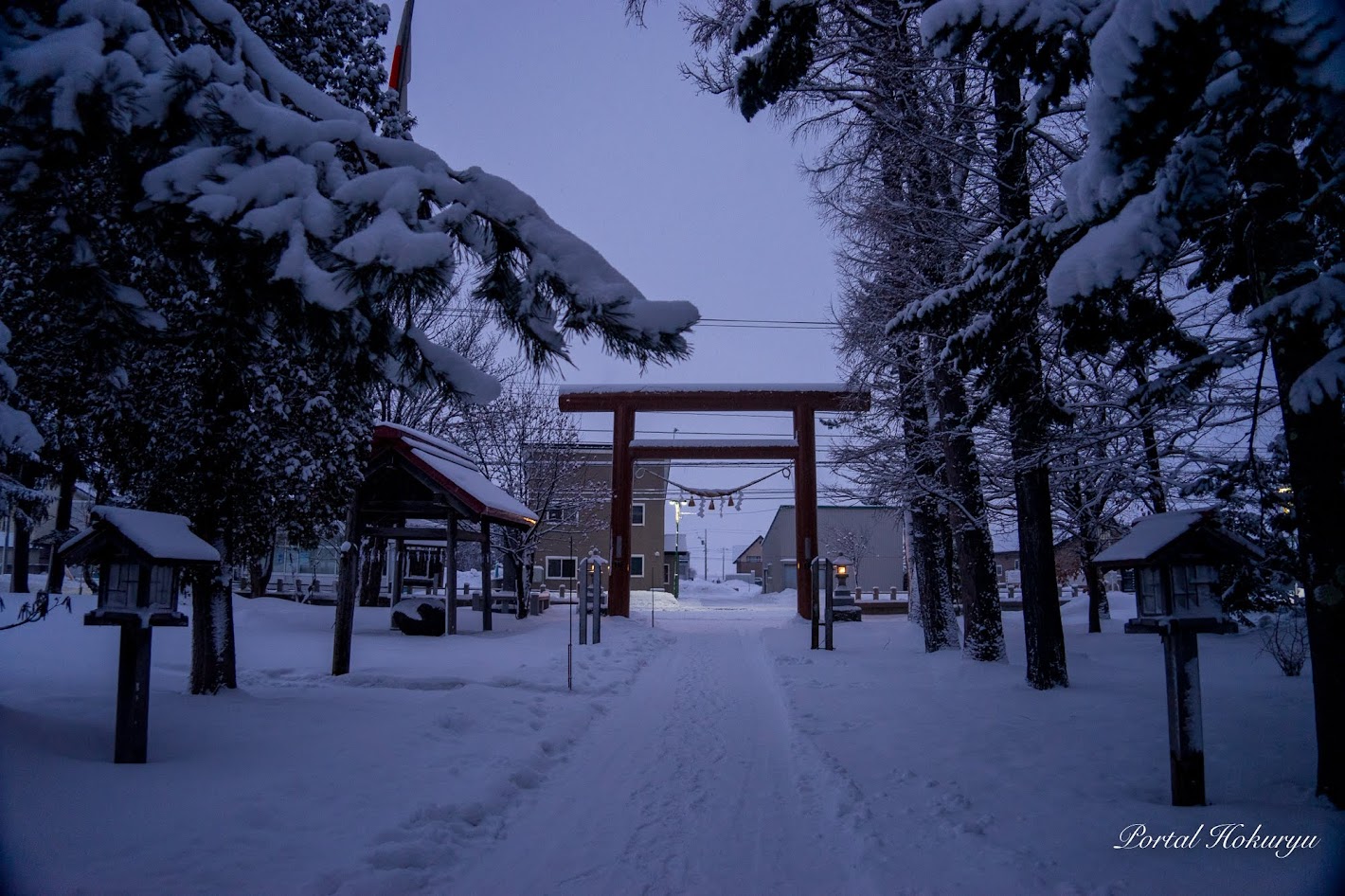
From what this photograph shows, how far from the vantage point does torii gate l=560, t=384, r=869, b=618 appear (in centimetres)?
2312

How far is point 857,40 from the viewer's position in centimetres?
872

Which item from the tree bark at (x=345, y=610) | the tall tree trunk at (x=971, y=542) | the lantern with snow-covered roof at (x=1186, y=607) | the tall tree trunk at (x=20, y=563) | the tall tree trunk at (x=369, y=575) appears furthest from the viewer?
the tall tree trunk at (x=369, y=575)

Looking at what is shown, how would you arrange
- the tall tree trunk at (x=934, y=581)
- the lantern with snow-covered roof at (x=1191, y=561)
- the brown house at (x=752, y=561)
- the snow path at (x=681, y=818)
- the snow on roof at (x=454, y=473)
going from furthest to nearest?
the brown house at (x=752, y=561) → the snow on roof at (x=454, y=473) → the tall tree trunk at (x=934, y=581) → the lantern with snow-covered roof at (x=1191, y=561) → the snow path at (x=681, y=818)

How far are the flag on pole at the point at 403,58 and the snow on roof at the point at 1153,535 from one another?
7864 mm

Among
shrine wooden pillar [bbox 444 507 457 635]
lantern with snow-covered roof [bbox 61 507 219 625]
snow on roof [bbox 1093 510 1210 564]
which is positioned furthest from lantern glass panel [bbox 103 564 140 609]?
shrine wooden pillar [bbox 444 507 457 635]

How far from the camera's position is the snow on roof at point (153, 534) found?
493 cm

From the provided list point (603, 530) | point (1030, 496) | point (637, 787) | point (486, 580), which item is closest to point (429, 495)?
point (486, 580)

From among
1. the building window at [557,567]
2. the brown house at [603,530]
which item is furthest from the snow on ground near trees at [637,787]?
the building window at [557,567]

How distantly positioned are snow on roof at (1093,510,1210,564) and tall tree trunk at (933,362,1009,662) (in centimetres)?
607

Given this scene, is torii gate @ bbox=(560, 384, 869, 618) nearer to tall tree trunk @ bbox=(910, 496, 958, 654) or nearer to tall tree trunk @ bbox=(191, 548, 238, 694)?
tall tree trunk @ bbox=(910, 496, 958, 654)

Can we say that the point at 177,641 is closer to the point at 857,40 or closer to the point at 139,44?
the point at 139,44

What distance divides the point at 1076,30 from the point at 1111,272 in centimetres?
164

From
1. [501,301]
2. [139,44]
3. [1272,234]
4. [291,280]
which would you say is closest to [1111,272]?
[1272,234]

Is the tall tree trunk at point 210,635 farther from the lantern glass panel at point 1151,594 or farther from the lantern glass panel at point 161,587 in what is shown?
the lantern glass panel at point 1151,594
